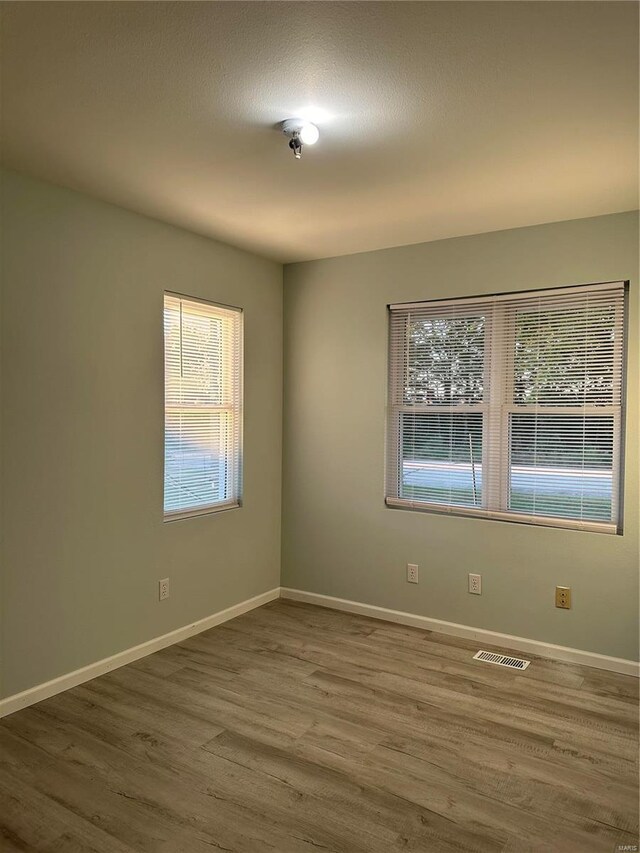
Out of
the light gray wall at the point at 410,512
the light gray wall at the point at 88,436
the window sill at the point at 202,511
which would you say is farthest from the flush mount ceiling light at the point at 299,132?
the window sill at the point at 202,511

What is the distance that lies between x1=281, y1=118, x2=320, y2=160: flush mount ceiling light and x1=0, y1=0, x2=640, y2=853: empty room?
1cm

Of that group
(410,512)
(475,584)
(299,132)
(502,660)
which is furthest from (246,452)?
(299,132)

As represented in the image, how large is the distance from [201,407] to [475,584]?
2.07 metres

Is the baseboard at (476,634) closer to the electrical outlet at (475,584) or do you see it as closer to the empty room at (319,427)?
the empty room at (319,427)

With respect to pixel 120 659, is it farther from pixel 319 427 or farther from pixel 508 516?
pixel 508 516

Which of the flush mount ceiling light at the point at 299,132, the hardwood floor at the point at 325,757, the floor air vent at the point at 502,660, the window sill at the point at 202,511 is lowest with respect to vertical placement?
the floor air vent at the point at 502,660

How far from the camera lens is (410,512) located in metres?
4.09

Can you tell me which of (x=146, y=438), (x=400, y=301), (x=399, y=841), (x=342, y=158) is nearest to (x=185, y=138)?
(x=342, y=158)

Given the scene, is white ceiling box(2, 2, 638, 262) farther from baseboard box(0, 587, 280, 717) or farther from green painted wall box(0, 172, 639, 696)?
baseboard box(0, 587, 280, 717)

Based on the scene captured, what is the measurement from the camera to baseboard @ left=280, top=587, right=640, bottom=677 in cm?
341

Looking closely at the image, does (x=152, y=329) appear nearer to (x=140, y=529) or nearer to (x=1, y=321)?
(x=1, y=321)

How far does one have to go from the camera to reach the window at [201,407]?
3725mm

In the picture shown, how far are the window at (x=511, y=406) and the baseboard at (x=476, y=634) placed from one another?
Result: 72 centimetres

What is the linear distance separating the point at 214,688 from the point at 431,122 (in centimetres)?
281
